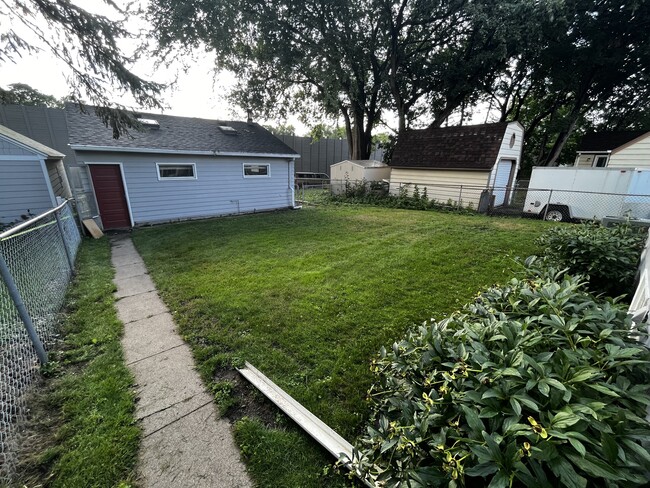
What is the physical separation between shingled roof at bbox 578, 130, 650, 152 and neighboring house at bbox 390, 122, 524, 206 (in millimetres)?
8275

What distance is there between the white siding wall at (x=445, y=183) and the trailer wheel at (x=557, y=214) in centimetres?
228

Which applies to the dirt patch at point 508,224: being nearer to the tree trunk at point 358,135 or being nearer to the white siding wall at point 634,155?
the white siding wall at point 634,155

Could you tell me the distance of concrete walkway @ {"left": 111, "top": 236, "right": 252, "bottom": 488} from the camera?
1.70m

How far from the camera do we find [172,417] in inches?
82.4

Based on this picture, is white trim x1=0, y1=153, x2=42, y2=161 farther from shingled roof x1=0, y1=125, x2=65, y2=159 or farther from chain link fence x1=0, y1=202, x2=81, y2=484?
chain link fence x1=0, y1=202, x2=81, y2=484

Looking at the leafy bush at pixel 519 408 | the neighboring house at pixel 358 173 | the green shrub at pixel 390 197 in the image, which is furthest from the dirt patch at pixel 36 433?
the neighboring house at pixel 358 173

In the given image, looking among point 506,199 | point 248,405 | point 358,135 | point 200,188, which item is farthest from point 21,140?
point 506,199

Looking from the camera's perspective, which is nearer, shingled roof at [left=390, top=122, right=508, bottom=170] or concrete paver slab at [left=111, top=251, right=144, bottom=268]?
concrete paver slab at [left=111, top=251, right=144, bottom=268]

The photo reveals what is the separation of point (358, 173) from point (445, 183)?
16.2ft

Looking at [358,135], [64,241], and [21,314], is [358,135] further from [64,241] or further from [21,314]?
[21,314]

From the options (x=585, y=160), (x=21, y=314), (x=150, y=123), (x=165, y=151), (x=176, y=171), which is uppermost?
(x=150, y=123)

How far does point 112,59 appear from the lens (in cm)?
561

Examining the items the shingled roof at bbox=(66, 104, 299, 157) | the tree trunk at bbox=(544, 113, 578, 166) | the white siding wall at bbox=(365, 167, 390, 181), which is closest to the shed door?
the white siding wall at bbox=(365, 167, 390, 181)

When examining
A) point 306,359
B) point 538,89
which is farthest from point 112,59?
point 538,89
